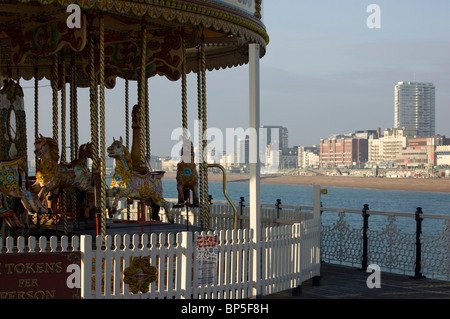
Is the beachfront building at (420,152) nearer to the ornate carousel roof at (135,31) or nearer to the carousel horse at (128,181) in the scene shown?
the ornate carousel roof at (135,31)

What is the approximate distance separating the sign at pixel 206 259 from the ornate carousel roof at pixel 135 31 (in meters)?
3.52

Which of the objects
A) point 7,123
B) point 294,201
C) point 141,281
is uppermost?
point 7,123

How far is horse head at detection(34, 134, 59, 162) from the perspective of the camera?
1257cm

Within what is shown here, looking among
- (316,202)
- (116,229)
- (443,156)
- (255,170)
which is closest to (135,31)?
(116,229)

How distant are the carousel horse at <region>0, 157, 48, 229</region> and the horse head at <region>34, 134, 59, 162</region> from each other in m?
0.95

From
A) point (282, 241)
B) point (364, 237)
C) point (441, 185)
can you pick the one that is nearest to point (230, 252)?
point (282, 241)

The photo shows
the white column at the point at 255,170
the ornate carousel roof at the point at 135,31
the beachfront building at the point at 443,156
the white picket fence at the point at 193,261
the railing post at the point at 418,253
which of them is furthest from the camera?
the beachfront building at the point at 443,156

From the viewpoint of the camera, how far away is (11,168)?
37.0 ft

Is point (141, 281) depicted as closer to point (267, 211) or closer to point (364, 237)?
point (267, 211)

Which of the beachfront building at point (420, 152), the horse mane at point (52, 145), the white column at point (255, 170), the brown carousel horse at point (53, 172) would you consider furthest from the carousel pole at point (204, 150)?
the beachfront building at point (420, 152)

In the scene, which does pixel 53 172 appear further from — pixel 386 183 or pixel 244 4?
pixel 386 183

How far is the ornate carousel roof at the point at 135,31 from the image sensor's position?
35.8 feet

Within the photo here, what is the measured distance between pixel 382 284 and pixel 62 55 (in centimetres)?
833

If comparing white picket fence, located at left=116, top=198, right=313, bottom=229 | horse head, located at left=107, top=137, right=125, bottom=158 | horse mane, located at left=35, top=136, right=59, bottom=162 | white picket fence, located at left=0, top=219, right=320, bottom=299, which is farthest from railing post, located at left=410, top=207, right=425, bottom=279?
horse mane, located at left=35, top=136, right=59, bottom=162
